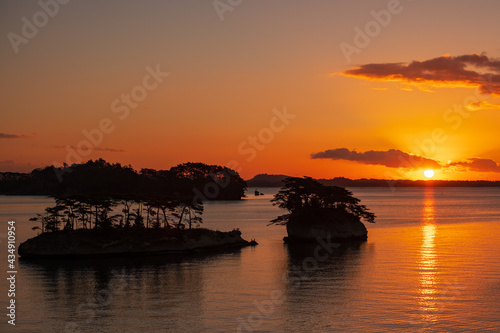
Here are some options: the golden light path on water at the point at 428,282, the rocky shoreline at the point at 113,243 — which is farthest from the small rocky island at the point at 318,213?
the rocky shoreline at the point at 113,243

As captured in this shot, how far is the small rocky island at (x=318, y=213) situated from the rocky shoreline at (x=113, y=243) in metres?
17.6

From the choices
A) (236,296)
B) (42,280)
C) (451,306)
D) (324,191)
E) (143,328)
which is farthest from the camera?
(324,191)

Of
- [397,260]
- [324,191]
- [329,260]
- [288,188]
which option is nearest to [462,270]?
[397,260]

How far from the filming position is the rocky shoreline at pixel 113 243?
70188mm

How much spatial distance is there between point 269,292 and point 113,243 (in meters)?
29.6

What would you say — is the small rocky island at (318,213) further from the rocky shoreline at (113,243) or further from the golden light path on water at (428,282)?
the rocky shoreline at (113,243)

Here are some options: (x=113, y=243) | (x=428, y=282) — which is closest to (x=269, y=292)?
(x=428, y=282)

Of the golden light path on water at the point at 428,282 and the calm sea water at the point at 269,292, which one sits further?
the golden light path on water at the point at 428,282

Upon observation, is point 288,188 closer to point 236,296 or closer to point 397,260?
point 397,260

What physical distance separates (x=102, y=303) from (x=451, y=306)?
28801mm

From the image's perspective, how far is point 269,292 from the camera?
4981 cm

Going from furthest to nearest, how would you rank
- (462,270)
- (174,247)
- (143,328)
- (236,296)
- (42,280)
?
(174,247) < (462,270) < (42,280) < (236,296) < (143,328)

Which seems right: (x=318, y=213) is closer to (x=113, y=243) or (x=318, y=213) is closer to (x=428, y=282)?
(x=113, y=243)

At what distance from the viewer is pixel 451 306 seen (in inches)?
1729
